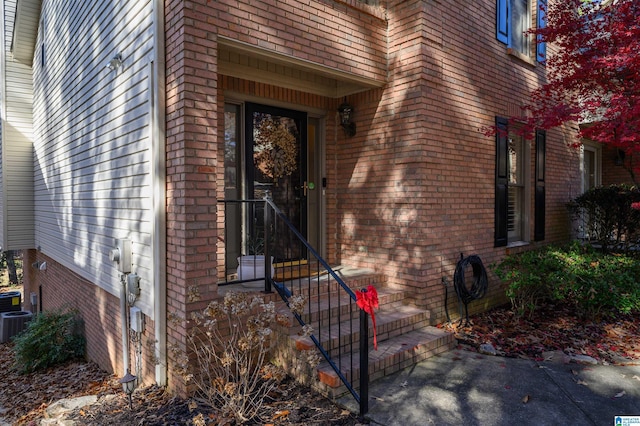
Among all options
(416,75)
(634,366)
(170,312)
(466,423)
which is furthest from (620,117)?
(170,312)

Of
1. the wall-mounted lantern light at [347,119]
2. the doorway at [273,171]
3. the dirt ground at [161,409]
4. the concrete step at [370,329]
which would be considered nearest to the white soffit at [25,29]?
the doorway at [273,171]

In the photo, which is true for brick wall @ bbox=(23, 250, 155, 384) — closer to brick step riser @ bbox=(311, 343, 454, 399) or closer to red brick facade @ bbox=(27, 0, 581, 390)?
red brick facade @ bbox=(27, 0, 581, 390)

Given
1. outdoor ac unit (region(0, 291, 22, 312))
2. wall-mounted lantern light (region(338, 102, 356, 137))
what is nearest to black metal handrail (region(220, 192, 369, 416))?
wall-mounted lantern light (region(338, 102, 356, 137))

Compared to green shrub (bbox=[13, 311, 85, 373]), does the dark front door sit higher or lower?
higher

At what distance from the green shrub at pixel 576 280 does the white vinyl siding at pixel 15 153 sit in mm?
9623

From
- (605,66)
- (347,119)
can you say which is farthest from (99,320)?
(605,66)

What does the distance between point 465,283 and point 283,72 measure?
338 centimetres

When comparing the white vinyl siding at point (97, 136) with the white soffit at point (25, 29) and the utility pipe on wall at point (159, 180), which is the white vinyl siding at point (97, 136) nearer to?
the utility pipe on wall at point (159, 180)

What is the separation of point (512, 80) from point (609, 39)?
4.70ft

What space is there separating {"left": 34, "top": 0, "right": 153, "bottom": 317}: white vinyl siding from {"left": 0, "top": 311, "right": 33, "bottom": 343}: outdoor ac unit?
3.01 m

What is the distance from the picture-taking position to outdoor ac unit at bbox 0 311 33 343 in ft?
32.7

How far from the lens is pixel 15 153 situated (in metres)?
9.18

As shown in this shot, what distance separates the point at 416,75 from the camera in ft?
15.6

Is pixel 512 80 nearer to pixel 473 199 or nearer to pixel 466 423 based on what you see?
pixel 473 199
